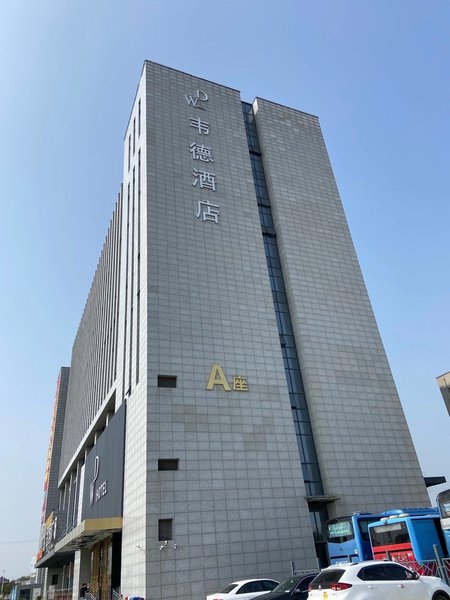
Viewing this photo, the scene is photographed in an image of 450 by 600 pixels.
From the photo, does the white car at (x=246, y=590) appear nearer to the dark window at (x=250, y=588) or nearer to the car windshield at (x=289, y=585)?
the dark window at (x=250, y=588)

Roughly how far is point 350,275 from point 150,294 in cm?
1598

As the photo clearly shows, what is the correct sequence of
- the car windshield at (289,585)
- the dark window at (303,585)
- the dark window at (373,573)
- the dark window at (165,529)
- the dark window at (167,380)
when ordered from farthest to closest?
the dark window at (167,380), the dark window at (165,529), the car windshield at (289,585), the dark window at (303,585), the dark window at (373,573)

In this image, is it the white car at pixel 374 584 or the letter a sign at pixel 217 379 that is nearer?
the white car at pixel 374 584

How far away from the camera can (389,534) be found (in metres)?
15.6

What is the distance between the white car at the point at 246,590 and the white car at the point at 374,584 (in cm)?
554

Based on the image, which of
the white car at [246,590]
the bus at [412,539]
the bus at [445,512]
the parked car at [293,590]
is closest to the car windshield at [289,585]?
the parked car at [293,590]

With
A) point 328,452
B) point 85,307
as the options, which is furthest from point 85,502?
point 85,307

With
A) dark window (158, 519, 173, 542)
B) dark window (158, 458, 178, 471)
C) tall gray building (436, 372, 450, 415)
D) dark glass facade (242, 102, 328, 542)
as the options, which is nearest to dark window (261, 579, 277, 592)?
dark window (158, 519, 173, 542)

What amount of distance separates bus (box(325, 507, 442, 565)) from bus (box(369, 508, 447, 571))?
1.63 metres

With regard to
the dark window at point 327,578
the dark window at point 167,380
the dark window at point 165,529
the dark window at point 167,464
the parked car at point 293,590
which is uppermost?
the dark window at point 167,380

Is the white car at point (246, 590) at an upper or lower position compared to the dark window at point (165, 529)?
lower

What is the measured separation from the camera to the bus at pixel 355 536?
1766 cm

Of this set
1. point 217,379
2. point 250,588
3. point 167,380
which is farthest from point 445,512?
point 167,380

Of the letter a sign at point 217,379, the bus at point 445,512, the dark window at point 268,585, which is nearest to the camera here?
the bus at point 445,512
